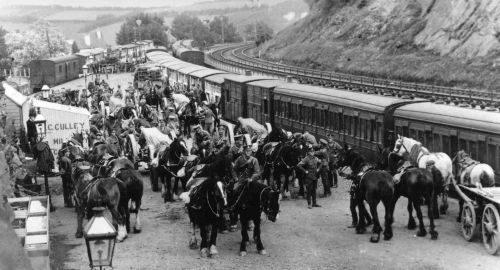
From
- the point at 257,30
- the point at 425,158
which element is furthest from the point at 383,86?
the point at 257,30

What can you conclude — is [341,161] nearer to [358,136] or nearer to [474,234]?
[474,234]

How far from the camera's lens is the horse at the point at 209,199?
13117 millimetres

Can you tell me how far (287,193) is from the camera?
62.6 feet

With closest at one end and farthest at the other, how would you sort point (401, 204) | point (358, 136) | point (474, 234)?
point (474, 234)
point (401, 204)
point (358, 136)

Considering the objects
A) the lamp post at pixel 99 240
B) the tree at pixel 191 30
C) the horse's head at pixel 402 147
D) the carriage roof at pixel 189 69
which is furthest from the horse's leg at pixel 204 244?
the tree at pixel 191 30

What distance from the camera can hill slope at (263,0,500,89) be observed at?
44375mm

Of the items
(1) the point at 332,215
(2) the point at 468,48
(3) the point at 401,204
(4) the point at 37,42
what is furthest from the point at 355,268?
(4) the point at 37,42

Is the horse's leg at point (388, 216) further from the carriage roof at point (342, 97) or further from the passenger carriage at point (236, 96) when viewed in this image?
the passenger carriage at point (236, 96)

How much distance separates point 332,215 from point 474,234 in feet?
12.8

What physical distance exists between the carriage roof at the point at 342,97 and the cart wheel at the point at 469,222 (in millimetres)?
7496

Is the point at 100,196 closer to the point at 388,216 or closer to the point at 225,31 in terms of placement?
the point at 388,216

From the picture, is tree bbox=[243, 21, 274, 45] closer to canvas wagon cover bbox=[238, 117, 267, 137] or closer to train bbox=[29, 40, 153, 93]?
train bbox=[29, 40, 153, 93]

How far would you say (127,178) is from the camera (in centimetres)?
1488

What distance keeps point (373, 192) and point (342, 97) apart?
35.5ft
